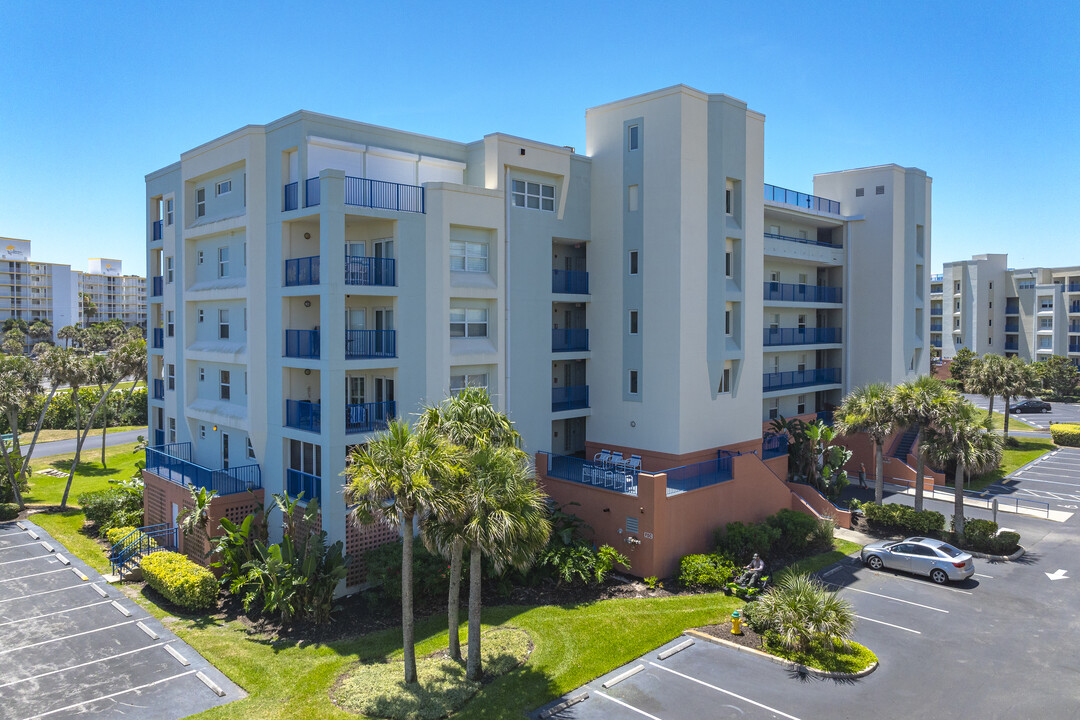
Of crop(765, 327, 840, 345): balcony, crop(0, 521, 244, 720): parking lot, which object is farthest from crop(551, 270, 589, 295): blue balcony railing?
crop(0, 521, 244, 720): parking lot

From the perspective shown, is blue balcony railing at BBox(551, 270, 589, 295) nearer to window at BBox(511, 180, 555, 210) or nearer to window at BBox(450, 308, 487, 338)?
window at BBox(511, 180, 555, 210)

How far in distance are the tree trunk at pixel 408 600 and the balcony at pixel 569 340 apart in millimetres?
15495

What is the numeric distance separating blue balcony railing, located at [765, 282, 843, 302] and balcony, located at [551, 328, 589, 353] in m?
13.4

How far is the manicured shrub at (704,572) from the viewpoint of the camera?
77.8ft

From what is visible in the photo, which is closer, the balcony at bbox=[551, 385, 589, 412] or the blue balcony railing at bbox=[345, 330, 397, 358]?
the blue balcony railing at bbox=[345, 330, 397, 358]

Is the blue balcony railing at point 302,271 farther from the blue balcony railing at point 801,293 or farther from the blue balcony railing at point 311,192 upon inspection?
the blue balcony railing at point 801,293

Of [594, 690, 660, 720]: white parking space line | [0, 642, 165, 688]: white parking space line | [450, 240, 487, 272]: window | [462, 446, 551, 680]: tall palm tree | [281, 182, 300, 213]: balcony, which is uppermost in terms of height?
[281, 182, 300, 213]: balcony

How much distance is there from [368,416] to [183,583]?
7936mm

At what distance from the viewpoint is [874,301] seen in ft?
143

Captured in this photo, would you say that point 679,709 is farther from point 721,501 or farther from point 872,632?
point 721,501

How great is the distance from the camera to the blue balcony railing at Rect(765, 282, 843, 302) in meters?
39.8

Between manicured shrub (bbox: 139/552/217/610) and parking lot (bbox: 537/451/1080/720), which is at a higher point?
manicured shrub (bbox: 139/552/217/610)

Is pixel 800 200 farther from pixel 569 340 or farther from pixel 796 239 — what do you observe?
pixel 569 340

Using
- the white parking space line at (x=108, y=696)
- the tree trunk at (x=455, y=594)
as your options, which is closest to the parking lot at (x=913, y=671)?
the tree trunk at (x=455, y=594)
